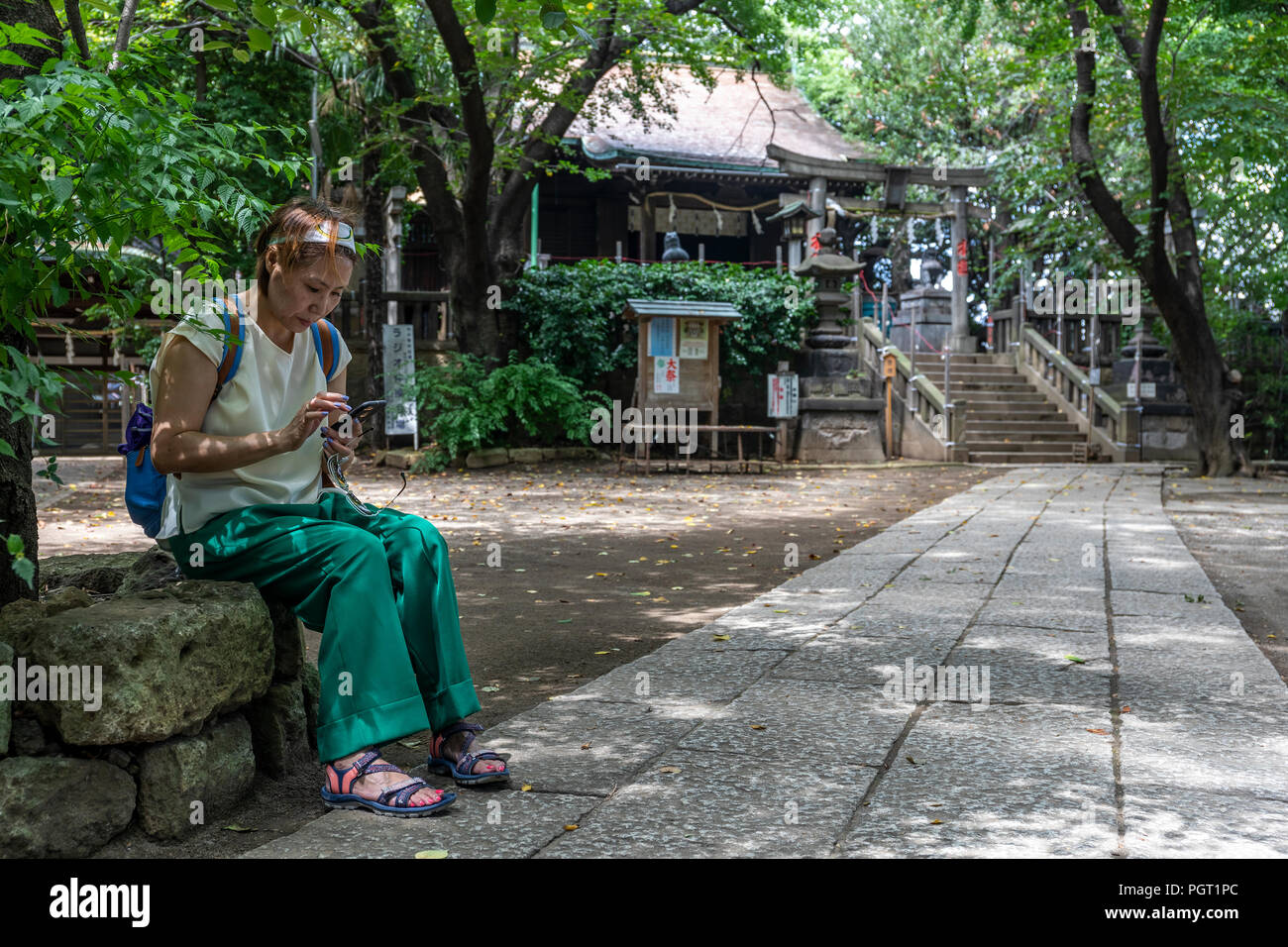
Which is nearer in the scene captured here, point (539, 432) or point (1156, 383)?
point (539, 432)

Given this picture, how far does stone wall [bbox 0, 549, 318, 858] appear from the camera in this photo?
7.25ft

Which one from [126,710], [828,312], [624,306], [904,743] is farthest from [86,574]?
[828,312]

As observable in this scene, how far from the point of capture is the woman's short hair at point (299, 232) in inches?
107

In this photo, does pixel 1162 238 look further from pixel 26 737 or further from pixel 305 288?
pixel 26 737

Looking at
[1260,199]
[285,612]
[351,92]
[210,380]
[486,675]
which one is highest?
[351,92]

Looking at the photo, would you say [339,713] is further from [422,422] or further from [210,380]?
[422,422]

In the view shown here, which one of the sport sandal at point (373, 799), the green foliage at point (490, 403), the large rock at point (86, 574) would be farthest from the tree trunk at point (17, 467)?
the green foliage at point (490, 403)

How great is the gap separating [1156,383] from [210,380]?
17562mm

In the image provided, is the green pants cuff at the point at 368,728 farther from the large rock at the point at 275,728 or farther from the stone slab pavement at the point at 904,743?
the large rock at the point at 275,728

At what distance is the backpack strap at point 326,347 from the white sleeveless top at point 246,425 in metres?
0.09

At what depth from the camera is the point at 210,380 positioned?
8.76 ft

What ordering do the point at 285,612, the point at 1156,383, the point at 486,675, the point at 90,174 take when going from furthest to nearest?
the point at 1156,383
the point at 486,675
the point at 285,612
the point at 90,174

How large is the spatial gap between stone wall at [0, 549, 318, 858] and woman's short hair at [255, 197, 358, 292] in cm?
84

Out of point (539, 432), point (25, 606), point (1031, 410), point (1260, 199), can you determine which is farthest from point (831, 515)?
point (1031, 410)
